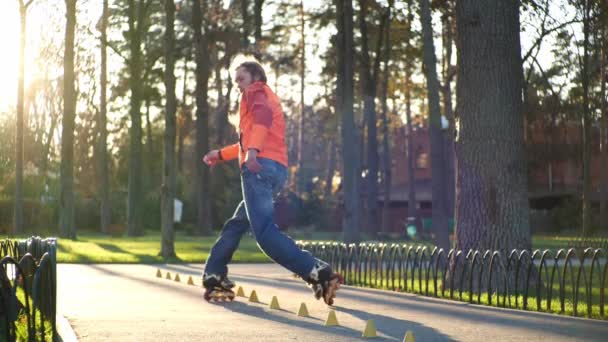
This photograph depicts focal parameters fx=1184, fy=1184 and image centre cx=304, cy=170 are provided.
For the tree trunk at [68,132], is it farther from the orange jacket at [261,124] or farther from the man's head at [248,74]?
the orange jacket at [261,124]

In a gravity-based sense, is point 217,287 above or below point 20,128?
below

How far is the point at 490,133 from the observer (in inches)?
549

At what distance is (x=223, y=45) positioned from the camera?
53969 millimetres

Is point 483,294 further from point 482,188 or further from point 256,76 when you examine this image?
point 256,76

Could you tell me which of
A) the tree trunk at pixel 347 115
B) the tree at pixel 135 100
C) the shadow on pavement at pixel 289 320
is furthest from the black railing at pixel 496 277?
Answer: the tree at pixel 135 100

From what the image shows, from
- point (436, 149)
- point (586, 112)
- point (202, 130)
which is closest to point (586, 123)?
point (586, 112)

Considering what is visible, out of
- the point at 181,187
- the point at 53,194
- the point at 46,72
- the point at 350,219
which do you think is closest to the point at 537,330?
the point at 350,219

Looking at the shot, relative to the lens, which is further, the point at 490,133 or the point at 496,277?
the point at 490,133

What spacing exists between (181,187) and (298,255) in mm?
49676

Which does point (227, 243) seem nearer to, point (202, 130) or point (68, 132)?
point (68, 132)

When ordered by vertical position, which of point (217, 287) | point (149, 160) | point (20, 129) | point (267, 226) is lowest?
point (217, 287)

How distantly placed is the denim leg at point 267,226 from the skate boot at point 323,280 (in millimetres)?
56

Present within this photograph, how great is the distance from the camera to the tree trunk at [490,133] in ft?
45.6

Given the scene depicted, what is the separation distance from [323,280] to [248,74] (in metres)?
2.08
